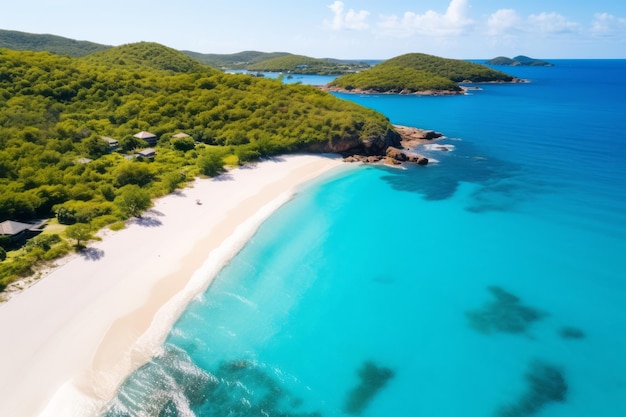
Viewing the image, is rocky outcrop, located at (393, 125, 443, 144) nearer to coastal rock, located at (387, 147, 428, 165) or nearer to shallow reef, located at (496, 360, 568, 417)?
coastal rock, located at (387, 147, 428, 165)

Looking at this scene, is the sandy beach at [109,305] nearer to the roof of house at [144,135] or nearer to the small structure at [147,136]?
the small structure at [147,136]

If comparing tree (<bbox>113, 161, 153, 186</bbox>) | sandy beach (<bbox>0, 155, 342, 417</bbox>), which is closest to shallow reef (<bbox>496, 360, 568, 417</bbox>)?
sandy beach (<bbox>0, 155, 342, 417</bbox>)

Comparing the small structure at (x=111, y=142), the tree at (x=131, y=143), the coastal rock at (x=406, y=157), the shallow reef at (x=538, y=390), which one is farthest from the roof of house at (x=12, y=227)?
the coastal rock at (x=406, y=157)

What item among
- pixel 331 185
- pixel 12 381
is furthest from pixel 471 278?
pixel 12 381

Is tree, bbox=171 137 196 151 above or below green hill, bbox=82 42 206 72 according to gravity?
below

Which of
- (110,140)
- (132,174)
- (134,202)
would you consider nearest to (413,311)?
(134,202)

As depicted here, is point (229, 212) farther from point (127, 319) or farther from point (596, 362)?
point (596, 362)

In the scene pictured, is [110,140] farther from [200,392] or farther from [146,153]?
[200,392]
